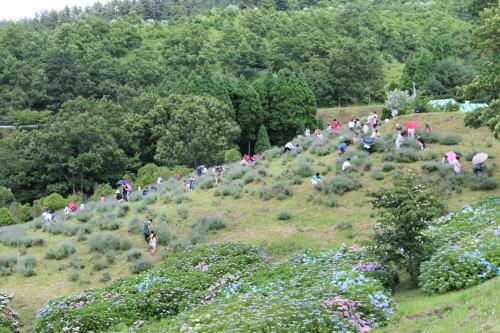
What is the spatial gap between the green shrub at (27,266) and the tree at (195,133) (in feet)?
78.8

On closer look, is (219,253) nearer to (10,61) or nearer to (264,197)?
(264,197)

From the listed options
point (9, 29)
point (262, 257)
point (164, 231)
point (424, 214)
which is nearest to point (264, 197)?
point (164, 231)

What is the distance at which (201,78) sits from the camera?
59.3 meters

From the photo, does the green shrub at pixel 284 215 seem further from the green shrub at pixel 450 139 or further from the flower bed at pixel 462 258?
the green shrub at pixel 450 139

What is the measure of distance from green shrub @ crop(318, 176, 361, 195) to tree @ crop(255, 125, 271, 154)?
2914cm

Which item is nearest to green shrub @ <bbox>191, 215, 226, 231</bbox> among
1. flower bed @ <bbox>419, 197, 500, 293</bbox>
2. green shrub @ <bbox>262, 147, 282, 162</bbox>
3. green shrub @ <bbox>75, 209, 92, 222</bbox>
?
green shrub @ <bbox>75, 209, 92, 222</bbox>

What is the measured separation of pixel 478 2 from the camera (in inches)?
1001

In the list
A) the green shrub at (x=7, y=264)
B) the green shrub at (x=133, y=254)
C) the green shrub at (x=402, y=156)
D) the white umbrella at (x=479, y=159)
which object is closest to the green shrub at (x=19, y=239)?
the green shrub at (x=7, y=264)

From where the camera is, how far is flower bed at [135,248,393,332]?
10867 mm

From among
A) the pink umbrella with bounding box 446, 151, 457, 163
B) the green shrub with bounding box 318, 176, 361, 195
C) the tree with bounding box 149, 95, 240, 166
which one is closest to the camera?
the green shrub with bounding box 318, 176, 361, 195

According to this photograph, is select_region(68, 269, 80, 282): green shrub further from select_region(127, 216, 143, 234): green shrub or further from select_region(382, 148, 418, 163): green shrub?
select_region(382, 148, 418, 163): green shrub

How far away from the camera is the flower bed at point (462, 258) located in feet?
40.3

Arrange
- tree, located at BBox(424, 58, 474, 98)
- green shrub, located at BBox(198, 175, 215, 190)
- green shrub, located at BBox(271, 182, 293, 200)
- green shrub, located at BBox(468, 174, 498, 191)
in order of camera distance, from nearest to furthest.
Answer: green shrub, located at BBox(468, 174, 498, 191)
green shrub, located at BBox(271, 182, 293, 200)
green shrub, located at BBox(198, 175, 215, 190)
tree, located at BBox(424, 58, 474, 98)

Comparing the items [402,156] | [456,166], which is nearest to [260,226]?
[456,166]
